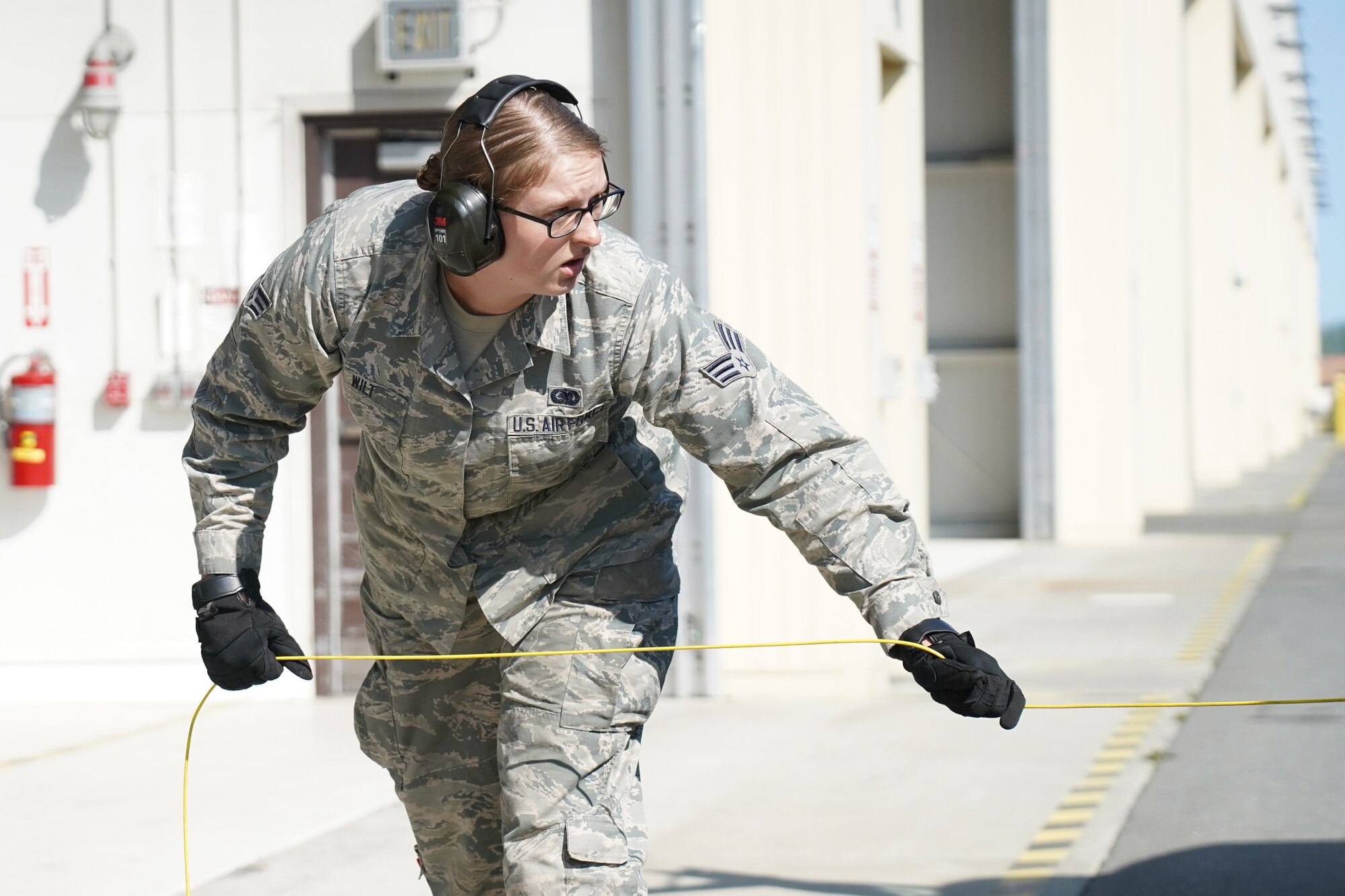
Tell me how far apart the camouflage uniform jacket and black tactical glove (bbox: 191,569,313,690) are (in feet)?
0.15

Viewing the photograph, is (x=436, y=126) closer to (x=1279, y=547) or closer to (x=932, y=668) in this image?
(x=932, y=668)

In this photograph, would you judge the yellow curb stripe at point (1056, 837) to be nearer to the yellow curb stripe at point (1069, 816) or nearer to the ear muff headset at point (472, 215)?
the yellow curb stripe at point (1069, 816)

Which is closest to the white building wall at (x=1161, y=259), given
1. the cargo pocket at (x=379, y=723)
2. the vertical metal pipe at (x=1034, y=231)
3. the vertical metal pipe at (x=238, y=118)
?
the vertical metal pipe at (x=1034, y=231)

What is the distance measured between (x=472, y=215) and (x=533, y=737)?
0.91 metres

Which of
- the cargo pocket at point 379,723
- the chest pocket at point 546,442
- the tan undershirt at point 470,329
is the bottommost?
the cargo pocket at point 379,723

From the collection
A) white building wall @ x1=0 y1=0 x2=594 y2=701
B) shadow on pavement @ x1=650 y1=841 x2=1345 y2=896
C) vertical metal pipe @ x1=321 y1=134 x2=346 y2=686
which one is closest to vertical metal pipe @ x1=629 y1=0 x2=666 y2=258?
white building wall @ x1=0 y1=0 x2=594 y2=701

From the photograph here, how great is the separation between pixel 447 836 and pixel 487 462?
79cm

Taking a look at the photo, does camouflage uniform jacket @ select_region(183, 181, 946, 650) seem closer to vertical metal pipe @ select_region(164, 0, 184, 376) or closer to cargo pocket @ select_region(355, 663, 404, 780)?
cargo pocket @ select_region(355, 663, 404, 780)

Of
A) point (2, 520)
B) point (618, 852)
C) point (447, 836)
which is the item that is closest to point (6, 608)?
point (2, 520)

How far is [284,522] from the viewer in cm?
716

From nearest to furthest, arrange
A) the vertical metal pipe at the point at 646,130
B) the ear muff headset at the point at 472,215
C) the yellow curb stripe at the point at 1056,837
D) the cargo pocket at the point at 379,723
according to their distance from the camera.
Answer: the ear muff headset at the point at 472,215 < the cargo pocket at the point at 379,723 < the yellow curb stripe at the point at 1056,837 < the vertical metal pipe at the point at 646,130

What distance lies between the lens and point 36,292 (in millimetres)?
7152

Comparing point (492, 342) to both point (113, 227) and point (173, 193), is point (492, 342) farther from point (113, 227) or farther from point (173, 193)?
point (113, 227)

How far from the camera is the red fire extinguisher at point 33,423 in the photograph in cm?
700
